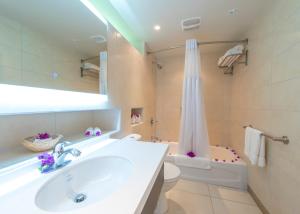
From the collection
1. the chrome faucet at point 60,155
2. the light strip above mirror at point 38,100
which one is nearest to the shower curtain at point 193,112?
the light strip above mirror at point 38,100

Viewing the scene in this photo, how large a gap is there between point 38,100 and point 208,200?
2.01 meters

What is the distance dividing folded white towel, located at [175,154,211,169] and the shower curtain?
77 mm

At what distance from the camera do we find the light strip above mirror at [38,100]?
66 cm

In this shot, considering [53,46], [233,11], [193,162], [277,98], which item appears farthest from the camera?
[193,162]

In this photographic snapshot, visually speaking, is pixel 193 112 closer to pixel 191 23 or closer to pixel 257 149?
pixel 257 149

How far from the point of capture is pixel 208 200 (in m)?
1.69

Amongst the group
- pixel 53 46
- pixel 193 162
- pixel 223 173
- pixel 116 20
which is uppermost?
pixel 116 20

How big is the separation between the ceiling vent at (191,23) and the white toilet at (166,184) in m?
1.83

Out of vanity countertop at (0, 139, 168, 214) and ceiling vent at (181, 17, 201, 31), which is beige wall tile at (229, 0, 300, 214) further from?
vanity countertop at (0, 139, 168, 214)

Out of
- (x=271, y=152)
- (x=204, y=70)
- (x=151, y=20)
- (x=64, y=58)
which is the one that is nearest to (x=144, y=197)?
(x=64, y=58)

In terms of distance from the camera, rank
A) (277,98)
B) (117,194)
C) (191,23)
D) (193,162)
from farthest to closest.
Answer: (193,162)
(191,23)
(277,98)
(117,194)

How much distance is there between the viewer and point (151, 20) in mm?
1792

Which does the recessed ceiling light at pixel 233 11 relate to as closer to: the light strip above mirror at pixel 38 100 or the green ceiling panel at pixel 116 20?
the green ceiling panel at pixel 116 20

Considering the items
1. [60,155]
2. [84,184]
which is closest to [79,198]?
[84,184]
